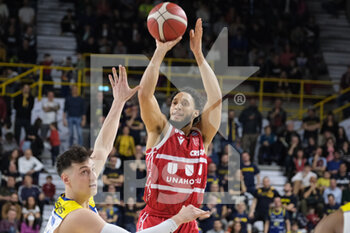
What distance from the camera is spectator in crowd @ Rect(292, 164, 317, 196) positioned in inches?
623

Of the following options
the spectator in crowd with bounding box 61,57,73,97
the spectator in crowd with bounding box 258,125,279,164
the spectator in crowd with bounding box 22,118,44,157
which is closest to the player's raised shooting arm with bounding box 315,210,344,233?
the spectator in crowd with bounding box 22,118,44,157

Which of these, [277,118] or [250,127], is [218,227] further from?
[277,118]

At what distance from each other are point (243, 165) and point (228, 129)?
4.84 feet

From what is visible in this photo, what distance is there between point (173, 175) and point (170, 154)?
0.22 m

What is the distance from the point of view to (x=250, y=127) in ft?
55.7

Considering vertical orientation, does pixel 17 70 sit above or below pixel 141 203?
above

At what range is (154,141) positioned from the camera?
6793mm

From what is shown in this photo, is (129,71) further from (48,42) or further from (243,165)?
(243,165)

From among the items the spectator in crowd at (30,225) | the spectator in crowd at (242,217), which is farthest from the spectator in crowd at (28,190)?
the spectator in crowd at (242,217)

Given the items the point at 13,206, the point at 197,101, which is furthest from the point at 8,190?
the point at 197,101

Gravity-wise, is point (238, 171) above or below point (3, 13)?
below

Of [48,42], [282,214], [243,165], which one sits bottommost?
[282,214]

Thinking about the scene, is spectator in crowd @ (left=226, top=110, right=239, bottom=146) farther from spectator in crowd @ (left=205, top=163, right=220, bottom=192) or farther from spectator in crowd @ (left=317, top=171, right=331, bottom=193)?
spectator in crowd @ (left=317, top=171, right=331, bottom=193)

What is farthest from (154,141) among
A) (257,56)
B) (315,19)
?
(315,19)
